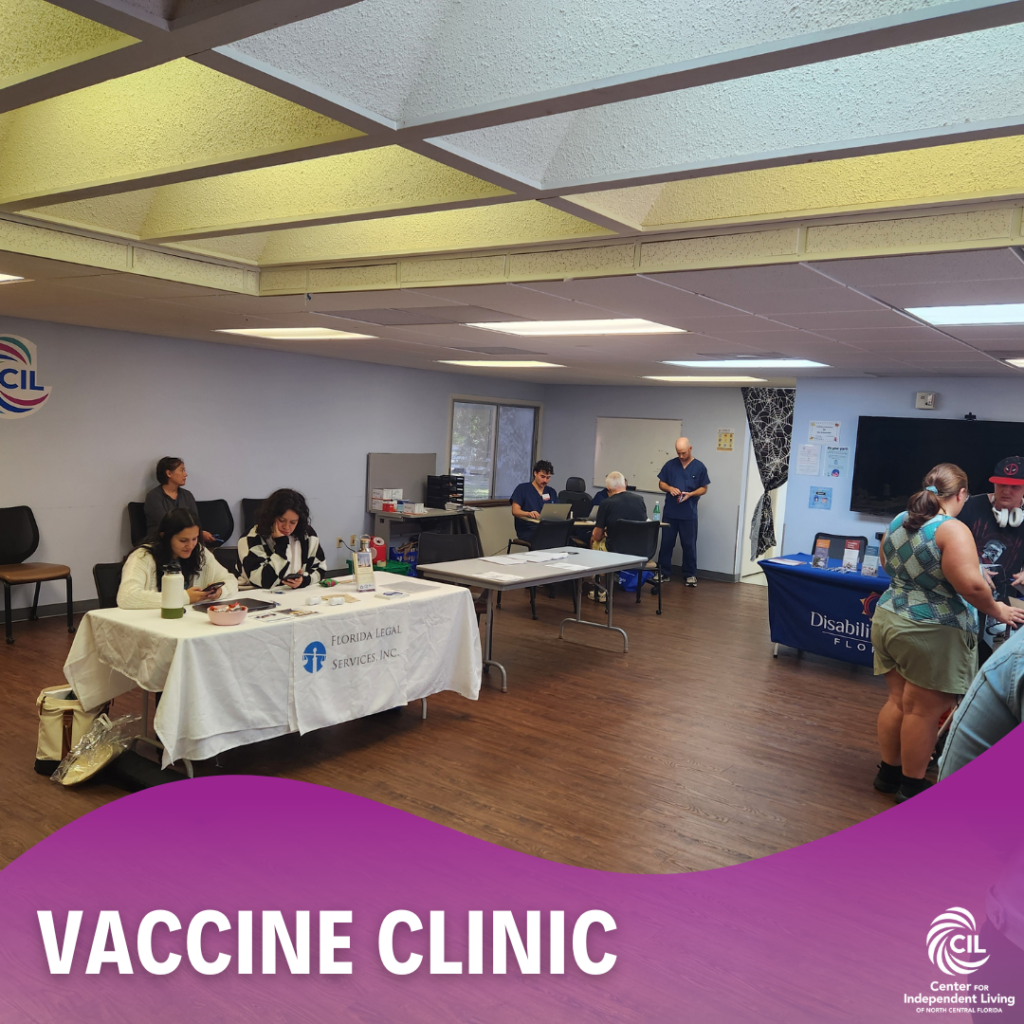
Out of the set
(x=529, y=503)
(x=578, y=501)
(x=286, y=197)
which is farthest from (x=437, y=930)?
(x=578, y=501)

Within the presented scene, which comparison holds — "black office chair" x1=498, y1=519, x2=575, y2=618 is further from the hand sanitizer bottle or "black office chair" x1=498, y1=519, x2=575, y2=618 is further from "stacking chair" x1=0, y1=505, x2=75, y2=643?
the hand sanitizer bottle

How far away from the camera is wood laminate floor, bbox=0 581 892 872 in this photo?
3.53 m

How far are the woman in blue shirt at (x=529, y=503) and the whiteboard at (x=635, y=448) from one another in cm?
225

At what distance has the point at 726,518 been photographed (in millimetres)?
10188

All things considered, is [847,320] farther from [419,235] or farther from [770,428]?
[770,428]

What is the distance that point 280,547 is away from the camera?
480 cm

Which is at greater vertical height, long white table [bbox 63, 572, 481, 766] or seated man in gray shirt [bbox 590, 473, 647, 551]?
seated man in gray shirt [bbox 590, 473, 647, 551]

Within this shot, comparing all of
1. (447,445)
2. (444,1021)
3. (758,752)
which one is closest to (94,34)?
(444,1021)

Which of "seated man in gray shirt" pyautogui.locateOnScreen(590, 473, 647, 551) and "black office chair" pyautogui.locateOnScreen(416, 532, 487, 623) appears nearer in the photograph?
"black office chair" pyautogui.locateOnScreen(416, 532, 487, 623)

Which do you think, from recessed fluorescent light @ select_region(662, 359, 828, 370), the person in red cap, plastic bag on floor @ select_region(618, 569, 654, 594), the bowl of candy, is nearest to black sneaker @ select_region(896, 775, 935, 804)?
the person in red cap

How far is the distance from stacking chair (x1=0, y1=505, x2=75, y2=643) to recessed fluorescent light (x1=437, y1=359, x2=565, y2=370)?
3892mm

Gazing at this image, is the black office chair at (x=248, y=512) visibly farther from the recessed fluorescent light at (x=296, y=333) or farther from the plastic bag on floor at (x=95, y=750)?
the plastic bag on floor at (x=95, y=750)

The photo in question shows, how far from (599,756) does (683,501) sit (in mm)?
5742

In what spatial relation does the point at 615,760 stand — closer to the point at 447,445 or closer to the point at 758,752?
the point at 758,752
